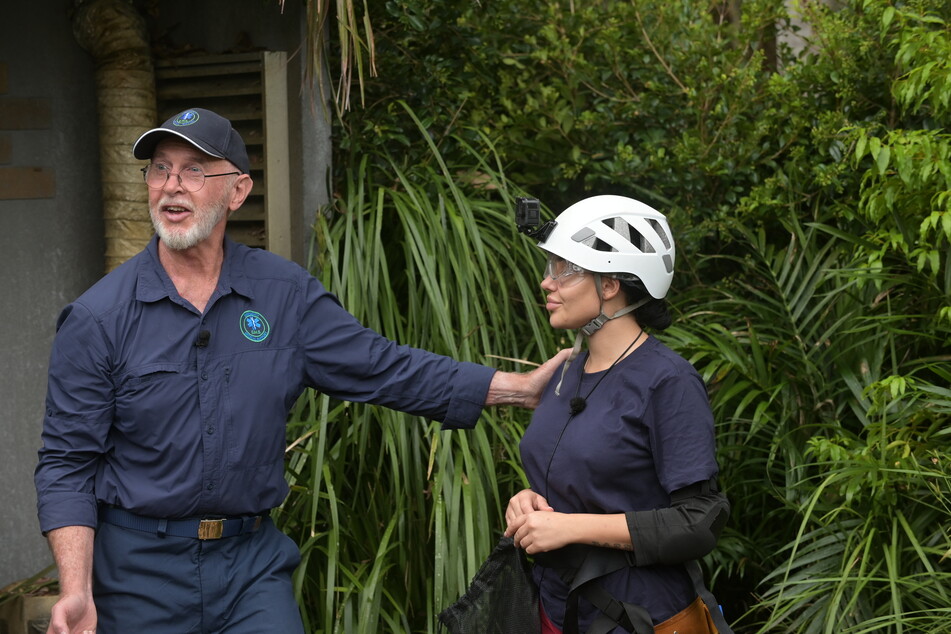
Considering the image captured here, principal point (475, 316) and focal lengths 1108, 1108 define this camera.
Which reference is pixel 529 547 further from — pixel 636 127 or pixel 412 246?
pixel 636 127

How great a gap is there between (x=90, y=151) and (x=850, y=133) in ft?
10.6

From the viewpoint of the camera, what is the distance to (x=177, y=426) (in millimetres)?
2850

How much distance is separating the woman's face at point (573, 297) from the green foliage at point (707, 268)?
4.18ft

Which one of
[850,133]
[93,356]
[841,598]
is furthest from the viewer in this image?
[850,133]

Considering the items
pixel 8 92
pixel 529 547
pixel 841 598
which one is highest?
pixel 8 92

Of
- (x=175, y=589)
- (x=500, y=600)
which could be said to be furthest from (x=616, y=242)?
(x=175, y=589)

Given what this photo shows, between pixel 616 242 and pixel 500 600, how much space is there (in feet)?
3.04

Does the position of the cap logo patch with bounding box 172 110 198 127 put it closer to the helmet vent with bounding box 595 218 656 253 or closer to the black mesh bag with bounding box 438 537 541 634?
the helmet vent with bounding box 595 218 656 253

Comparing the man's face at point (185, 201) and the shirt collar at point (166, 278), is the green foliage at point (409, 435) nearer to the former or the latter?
the shirt collar at point (166, 278)

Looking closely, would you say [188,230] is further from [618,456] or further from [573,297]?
[618,456]

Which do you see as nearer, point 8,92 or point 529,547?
point 529,547

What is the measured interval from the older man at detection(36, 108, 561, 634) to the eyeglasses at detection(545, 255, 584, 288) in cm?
42

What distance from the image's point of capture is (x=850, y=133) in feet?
14.7

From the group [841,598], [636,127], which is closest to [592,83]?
[636,127]
